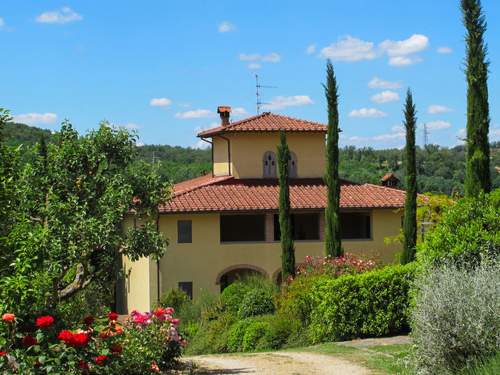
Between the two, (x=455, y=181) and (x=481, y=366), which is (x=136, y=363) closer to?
(x=481, y=366)

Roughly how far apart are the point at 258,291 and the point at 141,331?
12141mm

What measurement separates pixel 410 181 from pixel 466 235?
45.2 feet

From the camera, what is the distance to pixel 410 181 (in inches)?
1049

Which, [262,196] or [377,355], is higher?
[262,196]

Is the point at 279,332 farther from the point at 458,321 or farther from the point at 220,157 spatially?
the point at 220,157

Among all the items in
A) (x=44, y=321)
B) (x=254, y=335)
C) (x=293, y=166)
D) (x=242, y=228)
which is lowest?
(x=254, y=335)

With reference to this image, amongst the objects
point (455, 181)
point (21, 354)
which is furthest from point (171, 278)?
point (455, 181)

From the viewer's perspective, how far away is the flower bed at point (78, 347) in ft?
29.9

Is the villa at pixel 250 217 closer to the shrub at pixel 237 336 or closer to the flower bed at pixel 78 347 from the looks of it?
the shrub at pixel 237 336

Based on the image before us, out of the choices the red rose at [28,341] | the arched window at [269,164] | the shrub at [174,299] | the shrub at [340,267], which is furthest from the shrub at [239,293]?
the red rose at [28,341]

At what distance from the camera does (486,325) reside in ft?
31.3

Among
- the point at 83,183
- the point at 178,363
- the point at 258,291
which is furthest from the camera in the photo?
the point at 258,291

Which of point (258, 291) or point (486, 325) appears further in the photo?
point (258, 291)

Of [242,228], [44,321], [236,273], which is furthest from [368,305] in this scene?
[242,228]
